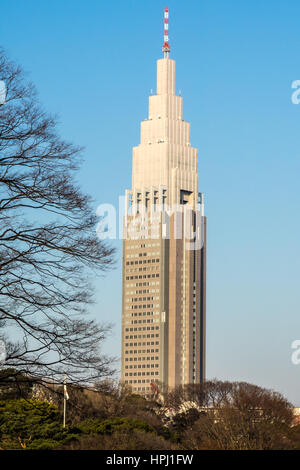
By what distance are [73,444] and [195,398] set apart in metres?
103

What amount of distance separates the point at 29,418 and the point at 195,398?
95562mm

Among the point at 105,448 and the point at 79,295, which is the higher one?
the point at 79,295

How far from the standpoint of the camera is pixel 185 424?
10731 cm

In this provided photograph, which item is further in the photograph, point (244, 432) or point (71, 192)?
point (244, 432)
